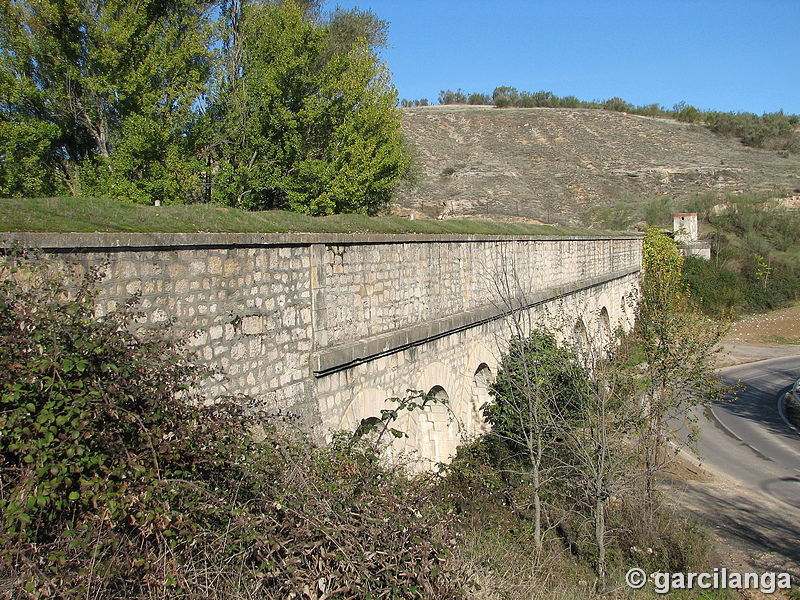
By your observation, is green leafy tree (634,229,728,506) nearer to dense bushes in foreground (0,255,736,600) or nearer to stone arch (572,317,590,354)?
stone arch (572,317,590,354)

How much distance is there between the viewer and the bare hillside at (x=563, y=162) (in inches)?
1678

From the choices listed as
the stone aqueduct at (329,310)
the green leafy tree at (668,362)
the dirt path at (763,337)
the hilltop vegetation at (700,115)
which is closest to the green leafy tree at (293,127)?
the stone aqueduct at (329,310)

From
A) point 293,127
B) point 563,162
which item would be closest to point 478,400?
point 293,127

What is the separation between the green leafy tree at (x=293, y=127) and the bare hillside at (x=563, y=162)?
17383 mm

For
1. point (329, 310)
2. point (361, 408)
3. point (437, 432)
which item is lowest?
point (437, 432)

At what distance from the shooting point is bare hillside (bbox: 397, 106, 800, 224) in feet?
140

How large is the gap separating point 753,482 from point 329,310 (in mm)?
10419

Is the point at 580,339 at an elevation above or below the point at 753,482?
above

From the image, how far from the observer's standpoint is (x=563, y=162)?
176 feet

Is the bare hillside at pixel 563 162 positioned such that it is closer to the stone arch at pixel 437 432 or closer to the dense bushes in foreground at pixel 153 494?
the stone arch at pixel 437 432

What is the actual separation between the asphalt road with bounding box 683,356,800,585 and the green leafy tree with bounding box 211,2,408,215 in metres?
10.4

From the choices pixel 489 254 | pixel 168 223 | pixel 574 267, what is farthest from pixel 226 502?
pixel 574 267

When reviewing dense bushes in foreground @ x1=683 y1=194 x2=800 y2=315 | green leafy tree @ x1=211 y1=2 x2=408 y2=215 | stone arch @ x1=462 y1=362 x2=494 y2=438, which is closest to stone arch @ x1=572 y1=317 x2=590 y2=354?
stone arch @ x1=462 y1=362 x2=494 y2=438

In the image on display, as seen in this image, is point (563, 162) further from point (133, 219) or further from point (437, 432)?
point (133, 219)
